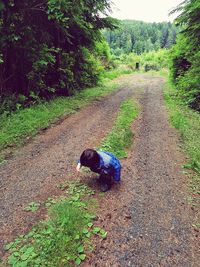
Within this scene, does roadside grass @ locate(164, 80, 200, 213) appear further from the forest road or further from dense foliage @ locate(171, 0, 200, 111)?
dense foliage @ locate(171, 0, 200, 111)

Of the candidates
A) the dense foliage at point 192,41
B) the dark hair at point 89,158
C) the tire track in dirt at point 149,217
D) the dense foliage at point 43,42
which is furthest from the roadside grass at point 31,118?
the dense foliage at point 192,41

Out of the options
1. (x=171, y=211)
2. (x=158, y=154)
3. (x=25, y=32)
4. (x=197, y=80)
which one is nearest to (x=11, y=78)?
(x=25, y=32)

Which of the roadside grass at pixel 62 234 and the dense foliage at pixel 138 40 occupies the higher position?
the dense foliage at pixel 138 40

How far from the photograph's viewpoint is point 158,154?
23.4 feet

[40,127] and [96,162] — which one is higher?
[96,162]

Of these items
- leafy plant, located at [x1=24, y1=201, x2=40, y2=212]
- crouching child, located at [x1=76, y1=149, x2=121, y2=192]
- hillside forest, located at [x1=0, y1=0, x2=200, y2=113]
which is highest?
hillside forest, located at [x1=0, y1=0, x2=200, y2=113]

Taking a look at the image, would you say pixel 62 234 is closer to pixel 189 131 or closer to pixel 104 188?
pixel 104 188

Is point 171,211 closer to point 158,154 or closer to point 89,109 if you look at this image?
point 158,154

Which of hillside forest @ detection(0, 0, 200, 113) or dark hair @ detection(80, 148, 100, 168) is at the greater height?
hillside forest @ detection(0, 0, 200, 113)

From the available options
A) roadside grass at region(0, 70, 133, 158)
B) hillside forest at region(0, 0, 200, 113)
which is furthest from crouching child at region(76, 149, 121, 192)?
hillside forest at region(0, 0, 200, 113)

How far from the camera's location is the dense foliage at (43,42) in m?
10.1

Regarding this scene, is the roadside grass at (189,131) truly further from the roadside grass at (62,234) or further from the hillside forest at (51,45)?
the roadside grass at (62,234)

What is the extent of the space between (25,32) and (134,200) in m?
8.68

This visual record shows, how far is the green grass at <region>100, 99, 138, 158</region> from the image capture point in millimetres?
7160
